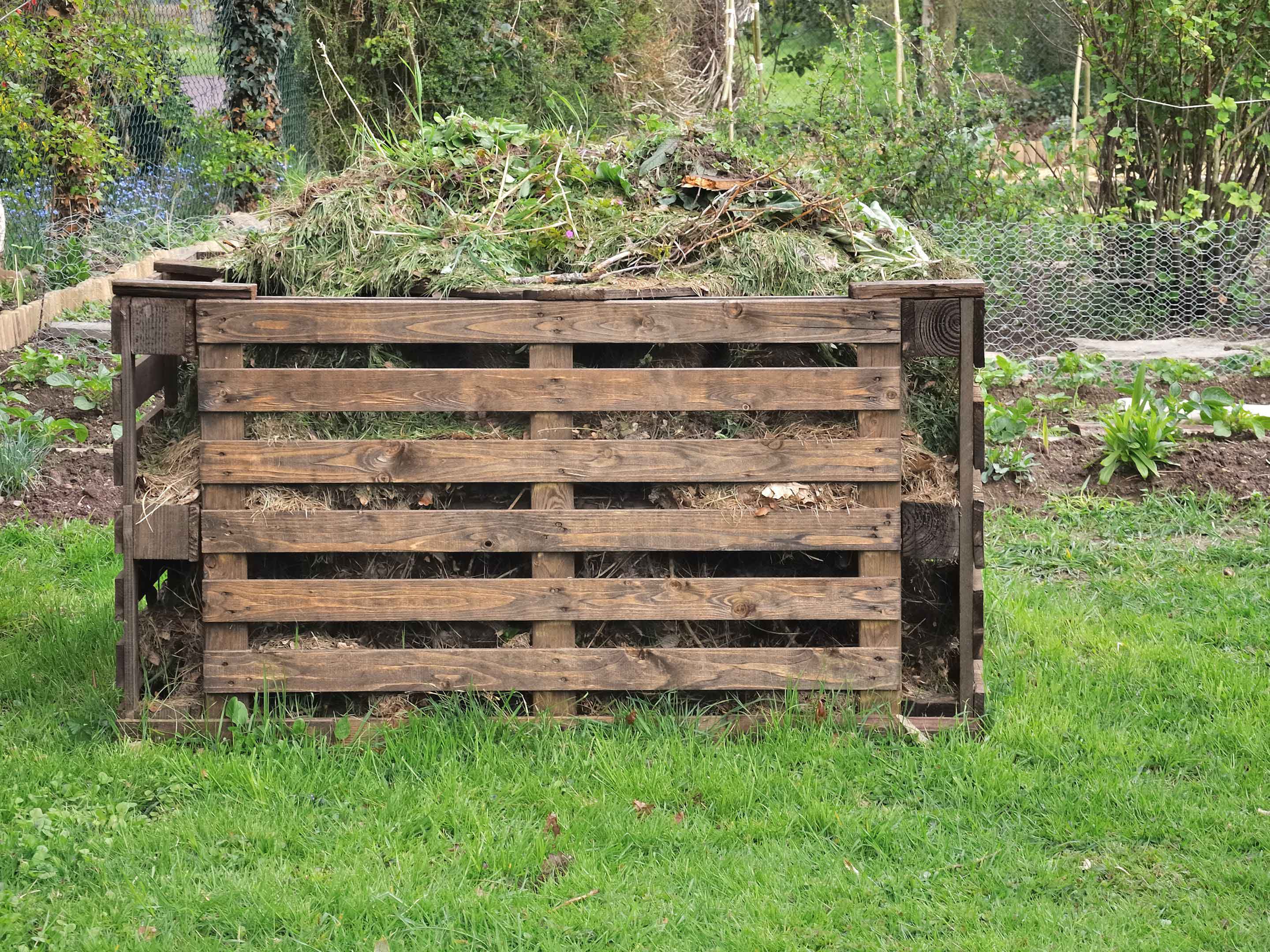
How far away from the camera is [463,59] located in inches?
553

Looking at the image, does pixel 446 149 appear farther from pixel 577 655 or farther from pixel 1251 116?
pixel 1251 116

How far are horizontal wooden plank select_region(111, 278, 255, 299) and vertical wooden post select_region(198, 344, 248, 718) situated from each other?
0.06 m

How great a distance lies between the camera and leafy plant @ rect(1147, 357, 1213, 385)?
7.50 meters

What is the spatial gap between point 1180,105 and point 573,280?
7479mm

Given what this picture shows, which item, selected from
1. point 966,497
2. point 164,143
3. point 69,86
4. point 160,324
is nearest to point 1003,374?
point 966,497

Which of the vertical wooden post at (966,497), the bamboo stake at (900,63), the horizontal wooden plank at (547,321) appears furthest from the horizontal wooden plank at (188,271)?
the bamboo stake at (900,63)

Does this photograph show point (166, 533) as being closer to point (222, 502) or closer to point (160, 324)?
point (222, 502)

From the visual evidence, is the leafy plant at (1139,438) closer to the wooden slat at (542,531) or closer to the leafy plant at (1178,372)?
the leafy plant at (1178,372)

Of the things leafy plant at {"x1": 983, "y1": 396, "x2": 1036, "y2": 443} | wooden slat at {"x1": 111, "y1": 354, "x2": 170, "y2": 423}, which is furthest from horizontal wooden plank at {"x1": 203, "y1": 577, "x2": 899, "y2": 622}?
leafy plant at {"x1": 983, "y1": 396, "x2": 1036, "y2": 443}

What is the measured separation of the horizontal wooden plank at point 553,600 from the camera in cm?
359

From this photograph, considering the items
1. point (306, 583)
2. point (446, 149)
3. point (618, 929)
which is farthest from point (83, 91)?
point (618, 929)

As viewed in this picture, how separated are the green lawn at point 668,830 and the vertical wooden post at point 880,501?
0.14 m

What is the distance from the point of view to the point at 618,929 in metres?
2.77

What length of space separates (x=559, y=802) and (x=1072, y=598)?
8.54 ft
